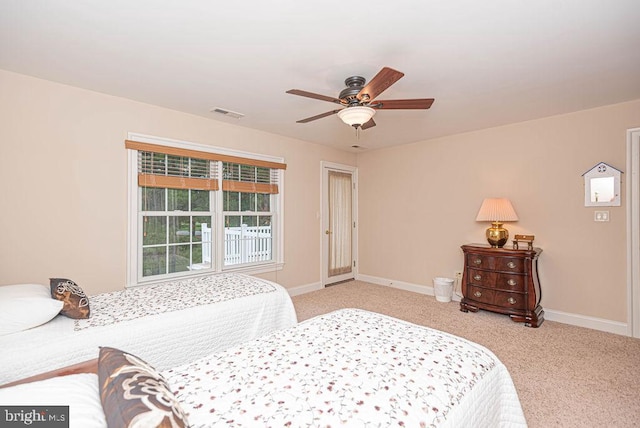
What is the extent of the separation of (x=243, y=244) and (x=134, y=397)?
3.53 m

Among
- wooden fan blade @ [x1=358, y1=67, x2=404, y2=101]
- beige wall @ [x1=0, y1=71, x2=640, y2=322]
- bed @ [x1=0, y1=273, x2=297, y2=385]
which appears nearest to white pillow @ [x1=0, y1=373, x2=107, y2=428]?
bed @ [x1=0, y1=273, x2=297, y2=385]

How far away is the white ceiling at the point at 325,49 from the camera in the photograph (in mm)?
1820

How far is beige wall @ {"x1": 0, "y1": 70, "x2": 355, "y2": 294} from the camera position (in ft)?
8.68

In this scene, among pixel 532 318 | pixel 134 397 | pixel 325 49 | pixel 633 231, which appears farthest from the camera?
pixel 532 318

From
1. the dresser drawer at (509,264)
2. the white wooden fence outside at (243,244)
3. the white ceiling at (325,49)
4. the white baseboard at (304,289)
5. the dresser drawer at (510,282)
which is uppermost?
the white ceiling at (325,49)

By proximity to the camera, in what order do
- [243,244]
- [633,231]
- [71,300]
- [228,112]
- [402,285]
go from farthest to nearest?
[402,285]
[243,244]
[228,112]
[633,231]
[71,300]

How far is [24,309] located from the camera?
179cm

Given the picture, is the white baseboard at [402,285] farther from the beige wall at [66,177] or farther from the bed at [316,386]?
the beige wall at [66,177]

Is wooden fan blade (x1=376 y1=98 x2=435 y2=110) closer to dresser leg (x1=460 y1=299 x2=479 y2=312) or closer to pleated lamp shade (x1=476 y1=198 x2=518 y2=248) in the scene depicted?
pleated lamp shade (x1=476 y1=198 x2=518 y2=248)

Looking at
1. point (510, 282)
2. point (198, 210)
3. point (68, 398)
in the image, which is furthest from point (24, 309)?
point (510, 282)

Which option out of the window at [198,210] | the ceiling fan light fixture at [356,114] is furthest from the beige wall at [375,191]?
the ceiling fan light fixture at [356,114]

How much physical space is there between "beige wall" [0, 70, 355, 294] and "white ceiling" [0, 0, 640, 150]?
21cm

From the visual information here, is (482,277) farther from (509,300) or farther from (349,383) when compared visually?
(349,383)

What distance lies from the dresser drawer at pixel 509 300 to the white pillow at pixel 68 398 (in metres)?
4.03
